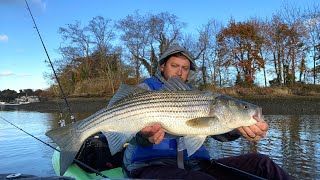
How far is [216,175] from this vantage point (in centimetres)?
403

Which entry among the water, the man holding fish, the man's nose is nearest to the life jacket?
the man holding fish

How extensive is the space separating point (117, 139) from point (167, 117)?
53cm

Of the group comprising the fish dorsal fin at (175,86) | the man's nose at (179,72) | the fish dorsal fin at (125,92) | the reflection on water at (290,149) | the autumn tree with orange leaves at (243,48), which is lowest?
the reflection on water at (290,149)

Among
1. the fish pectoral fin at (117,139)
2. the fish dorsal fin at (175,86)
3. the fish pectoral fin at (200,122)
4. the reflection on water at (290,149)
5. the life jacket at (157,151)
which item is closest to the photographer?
the fish pectoral fin at (200,122)

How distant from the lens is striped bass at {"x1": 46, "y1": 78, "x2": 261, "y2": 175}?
3.20 m

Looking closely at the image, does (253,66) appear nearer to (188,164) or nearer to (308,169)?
(308,169)

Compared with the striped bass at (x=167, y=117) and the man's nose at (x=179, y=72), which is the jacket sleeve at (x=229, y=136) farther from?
the man's nose at (x=179, y=72)

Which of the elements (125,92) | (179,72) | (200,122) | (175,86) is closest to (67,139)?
(125,92)

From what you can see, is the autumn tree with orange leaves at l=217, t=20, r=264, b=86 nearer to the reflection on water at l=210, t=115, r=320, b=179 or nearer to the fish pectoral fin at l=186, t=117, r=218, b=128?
the reflection on water at l=210, t=115, r=320, b=179

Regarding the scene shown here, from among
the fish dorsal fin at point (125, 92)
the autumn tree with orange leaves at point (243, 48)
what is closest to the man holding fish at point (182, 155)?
the fish dorsal fin at point (125, 92)

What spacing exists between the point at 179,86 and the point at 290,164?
17.5 feet

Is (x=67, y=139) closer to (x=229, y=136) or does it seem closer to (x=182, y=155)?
(x=182, y=155)

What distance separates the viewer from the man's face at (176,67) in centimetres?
444

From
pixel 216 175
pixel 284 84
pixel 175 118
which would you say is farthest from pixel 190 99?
pixel 284 84
